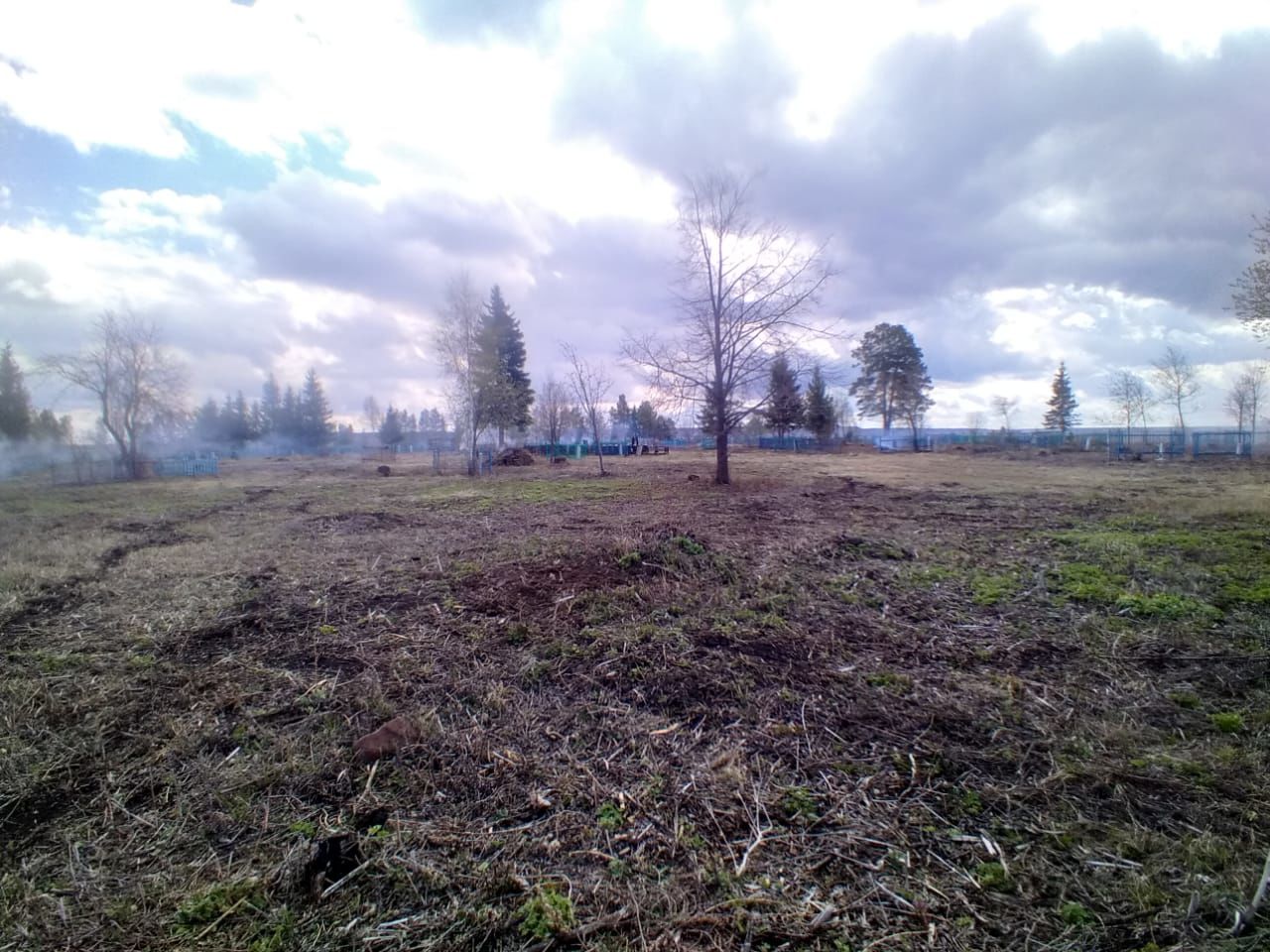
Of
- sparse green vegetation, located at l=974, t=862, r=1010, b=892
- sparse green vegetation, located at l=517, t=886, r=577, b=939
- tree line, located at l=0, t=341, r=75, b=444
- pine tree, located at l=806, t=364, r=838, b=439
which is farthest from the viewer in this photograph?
pine tree, located at l=806, t=364, r=838, b=439

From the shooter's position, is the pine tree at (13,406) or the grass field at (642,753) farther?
the pine tree at (13,406)

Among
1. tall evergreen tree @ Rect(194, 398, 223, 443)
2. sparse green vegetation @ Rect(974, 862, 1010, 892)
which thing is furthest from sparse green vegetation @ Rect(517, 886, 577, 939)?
tall evergreen tree @ Rect(194, 398, 223, 443)

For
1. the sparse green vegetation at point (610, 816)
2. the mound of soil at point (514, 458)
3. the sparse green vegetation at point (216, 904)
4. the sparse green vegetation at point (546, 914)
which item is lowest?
the sparse green vegetation at point (546, 914)

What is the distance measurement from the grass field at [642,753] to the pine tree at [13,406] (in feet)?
23.8

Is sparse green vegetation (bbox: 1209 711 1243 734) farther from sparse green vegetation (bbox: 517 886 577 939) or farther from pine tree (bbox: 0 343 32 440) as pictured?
pine tree (bbox: 0 343 32 440)

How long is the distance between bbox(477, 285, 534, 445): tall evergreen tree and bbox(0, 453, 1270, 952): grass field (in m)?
21.2

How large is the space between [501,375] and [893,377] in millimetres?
39586

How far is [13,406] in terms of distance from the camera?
440 inches

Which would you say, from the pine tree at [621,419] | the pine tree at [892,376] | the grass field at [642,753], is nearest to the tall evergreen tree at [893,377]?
the pine tree at [892,376]

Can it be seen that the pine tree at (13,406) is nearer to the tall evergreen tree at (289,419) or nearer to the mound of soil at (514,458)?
the mound of soil at (514,458)

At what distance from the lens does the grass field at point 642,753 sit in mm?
1889

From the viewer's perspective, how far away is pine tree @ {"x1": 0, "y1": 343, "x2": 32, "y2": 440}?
10.4 metres

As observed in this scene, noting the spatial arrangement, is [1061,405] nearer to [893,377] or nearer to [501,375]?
[893,377]

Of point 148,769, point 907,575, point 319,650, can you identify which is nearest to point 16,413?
point 319,650
